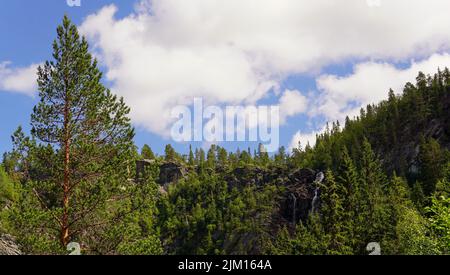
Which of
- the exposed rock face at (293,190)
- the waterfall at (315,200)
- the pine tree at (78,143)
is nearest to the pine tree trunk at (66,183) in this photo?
the pine tree at (78,143)

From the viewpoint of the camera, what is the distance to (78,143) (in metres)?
25.1

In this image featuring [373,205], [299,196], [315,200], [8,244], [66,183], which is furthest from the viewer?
[299,196]

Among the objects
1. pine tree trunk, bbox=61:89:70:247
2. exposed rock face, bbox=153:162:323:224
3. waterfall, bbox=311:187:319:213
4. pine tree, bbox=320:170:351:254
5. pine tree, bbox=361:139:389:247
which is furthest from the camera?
exposed rock face, bbox=153:162:323:224

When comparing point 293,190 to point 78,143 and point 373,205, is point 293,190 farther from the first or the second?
point 78,143

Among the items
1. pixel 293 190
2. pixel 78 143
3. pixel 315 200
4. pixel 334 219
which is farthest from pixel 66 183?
pixel 293 190

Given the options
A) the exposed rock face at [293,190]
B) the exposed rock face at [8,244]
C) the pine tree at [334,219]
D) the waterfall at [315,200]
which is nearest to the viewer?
the exposed rock face at [8,244]

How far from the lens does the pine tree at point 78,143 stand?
24859 millimetres

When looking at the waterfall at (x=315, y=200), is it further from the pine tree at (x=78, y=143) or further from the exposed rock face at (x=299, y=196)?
the pine tree at (x=78, y=143)

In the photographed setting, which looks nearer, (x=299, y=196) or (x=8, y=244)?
(x=8, y=244)

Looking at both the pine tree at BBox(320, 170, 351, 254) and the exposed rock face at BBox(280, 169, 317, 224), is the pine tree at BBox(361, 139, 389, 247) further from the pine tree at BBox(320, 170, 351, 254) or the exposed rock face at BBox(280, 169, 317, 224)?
the exposed rock face at BBox(280, 169, 317, 224)

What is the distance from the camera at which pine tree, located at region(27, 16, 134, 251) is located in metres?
24.9

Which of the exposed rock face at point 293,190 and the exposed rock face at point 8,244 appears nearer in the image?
the exposed rock face at point 8,244

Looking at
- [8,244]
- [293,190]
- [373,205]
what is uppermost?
[293,190]

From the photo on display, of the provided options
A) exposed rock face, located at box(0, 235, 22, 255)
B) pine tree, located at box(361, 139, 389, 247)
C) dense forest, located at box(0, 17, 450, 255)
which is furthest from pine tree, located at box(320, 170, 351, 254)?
exposed rock face, located at box(0, 235, 22, 255)
